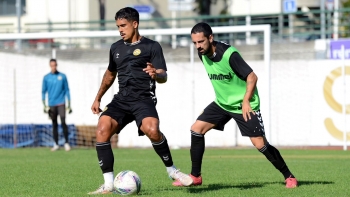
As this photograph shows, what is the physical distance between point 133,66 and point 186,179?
1.46m

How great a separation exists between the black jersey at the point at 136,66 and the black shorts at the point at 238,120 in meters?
0.87

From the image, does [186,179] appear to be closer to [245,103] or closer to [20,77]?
[245,103]

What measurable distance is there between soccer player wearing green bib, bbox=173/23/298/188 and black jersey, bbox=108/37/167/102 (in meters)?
0.53

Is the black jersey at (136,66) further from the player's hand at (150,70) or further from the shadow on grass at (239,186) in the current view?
the shadow on grass at (239,186)

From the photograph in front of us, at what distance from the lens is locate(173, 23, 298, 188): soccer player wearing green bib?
30.8 feet

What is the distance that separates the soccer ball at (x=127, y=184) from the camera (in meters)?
8.84

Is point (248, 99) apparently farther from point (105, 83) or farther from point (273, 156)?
point (105, 83)

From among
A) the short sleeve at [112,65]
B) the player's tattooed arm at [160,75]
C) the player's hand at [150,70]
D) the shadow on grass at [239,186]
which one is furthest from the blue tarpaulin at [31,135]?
the player's hand at [150,70]

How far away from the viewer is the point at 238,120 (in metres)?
9.74

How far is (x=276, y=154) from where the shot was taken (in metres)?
9.84

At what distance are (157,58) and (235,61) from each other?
3.06ft

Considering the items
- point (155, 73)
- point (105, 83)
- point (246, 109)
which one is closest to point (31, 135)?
point (105, 83)

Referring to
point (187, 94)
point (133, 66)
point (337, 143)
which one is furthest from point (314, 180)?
point (187, 94)

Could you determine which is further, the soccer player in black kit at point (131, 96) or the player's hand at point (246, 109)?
the player's hand at point (246, 109)
